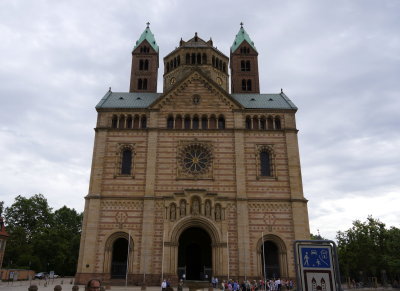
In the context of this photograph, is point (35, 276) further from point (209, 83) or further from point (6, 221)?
point (209, 83)

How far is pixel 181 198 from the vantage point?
32875 millimetres

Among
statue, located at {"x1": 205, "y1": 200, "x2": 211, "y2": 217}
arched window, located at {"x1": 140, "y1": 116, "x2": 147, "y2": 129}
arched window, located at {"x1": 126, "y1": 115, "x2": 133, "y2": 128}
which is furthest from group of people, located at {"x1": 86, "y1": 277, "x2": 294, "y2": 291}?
arched window, located at {"x1": 126, "y1": 115, "x2": 133, "y2": 128}

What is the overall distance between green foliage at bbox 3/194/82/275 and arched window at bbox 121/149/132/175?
30.4 metres

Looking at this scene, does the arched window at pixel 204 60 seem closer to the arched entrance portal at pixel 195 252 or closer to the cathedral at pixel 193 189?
the cathedral at pixel 193 189

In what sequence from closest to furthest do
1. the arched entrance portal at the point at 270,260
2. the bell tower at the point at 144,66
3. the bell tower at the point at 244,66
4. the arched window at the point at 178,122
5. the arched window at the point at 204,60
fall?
the arched entrance portal at the point at 270,260 → the arched window at the point at 178,122 → the arched window at the point at 204,60 → the bell tower at the point at 144,66 → the bell tower at the point at 244,66

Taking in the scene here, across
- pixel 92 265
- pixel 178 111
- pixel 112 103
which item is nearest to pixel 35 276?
pixel 92 265

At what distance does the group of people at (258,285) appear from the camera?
26.7m

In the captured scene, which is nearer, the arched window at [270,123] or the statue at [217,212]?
the statue at [217,212]

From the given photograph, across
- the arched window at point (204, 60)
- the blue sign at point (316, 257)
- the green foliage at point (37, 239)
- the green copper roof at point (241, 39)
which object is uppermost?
the green copper roof at point (241, 39)

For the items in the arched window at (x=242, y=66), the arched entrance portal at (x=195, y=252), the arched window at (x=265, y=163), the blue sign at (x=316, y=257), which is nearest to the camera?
the blue sign at (x=316, y=257)

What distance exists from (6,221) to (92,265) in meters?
38.0

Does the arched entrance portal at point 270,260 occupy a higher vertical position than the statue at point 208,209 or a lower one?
lower

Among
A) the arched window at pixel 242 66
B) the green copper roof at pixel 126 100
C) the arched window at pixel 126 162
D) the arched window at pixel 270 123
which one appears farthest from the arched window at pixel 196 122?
the arched window at pixel 242 66

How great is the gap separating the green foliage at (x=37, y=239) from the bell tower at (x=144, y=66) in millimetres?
32145
